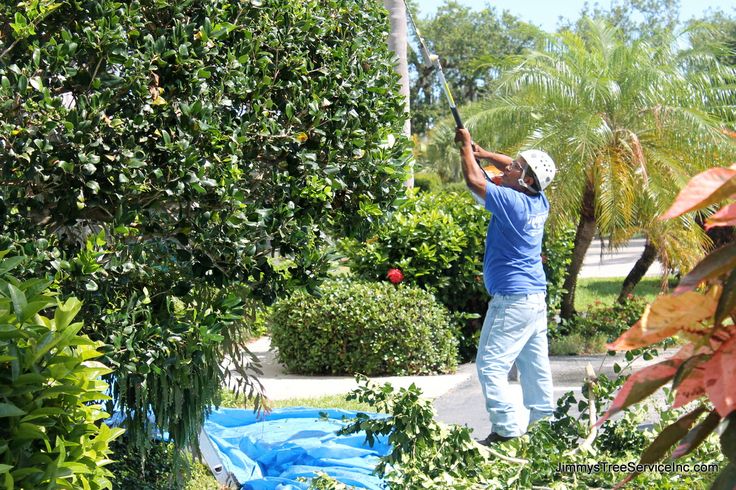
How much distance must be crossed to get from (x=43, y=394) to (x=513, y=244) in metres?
3.81

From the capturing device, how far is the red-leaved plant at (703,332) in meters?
1.15

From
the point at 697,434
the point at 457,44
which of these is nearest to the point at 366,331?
the point at 697,434

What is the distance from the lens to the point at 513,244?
6102 millimetres

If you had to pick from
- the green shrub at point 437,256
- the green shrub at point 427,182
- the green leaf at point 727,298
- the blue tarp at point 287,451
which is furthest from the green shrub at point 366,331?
the green shrub at point 427,182

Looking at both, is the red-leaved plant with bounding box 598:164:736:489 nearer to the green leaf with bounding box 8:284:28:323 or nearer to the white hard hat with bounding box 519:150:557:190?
the green leaf with bounding box 8:284:28:323

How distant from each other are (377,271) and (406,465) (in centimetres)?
661

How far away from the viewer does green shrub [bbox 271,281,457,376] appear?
9.42m

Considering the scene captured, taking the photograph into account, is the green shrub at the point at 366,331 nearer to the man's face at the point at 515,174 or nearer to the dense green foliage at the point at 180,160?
the man's face at the point at 515,174

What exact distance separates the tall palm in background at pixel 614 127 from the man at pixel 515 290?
552 centimetres

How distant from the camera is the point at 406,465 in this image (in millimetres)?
4035

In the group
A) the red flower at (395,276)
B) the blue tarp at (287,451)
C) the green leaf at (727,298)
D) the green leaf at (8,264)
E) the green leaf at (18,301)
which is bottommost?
the blue tarp at (287,451)

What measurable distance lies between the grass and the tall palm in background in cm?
420

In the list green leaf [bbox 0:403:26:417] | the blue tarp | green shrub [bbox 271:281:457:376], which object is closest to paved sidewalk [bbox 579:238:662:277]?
green shrub [bbox 271:281:457:376]

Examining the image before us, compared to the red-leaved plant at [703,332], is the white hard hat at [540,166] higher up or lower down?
higher up
